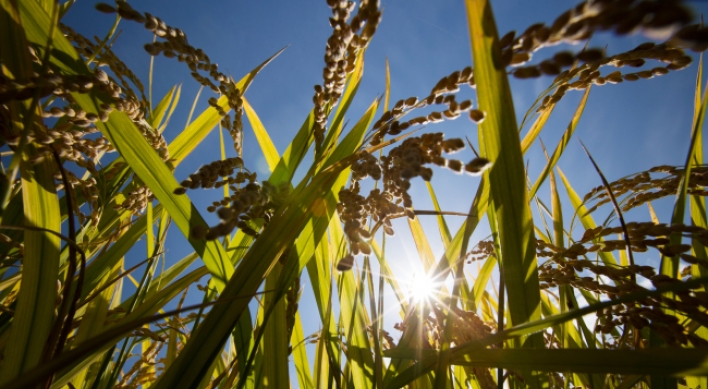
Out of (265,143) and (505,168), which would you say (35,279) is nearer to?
(265,143)

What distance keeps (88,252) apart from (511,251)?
5.01 ft

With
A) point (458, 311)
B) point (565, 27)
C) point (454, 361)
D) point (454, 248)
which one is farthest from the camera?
point (454, 248)

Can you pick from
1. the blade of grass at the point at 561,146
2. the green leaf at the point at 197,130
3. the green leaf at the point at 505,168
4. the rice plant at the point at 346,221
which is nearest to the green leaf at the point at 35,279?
the rice plant at the point at 346,221

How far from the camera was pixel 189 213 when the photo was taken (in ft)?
3.12

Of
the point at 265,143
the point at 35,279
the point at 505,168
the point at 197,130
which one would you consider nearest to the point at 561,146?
the point at 505,168

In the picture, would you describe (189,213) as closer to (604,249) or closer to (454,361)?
(454,361)

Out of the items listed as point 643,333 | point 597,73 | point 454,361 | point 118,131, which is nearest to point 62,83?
point 118,131

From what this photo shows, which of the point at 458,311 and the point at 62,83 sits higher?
the point at 62,83

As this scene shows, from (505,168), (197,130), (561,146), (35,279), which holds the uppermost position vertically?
(197,130)

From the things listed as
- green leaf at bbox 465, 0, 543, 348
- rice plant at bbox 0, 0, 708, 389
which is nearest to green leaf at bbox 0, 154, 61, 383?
rice plant at bbox 0, 0, 708, 389

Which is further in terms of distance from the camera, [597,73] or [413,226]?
[413,226]

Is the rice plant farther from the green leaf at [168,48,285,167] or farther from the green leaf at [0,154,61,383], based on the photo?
the green leaf at [168,48,285,167]

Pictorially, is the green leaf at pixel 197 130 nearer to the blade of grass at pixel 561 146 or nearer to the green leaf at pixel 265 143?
the green leaf at pixel 265 143

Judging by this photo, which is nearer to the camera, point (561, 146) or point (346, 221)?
point (346, 221)
